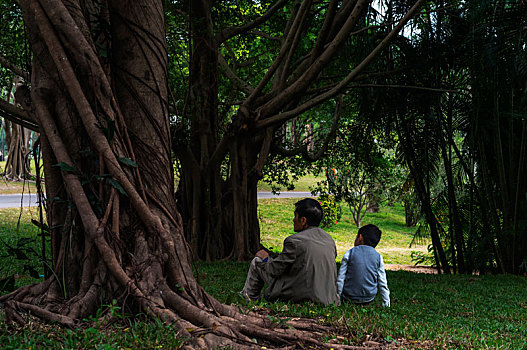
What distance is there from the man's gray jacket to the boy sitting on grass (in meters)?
0.49

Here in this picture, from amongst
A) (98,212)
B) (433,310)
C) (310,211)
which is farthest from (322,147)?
(98,212)

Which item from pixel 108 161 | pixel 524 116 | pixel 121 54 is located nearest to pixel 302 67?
pixel 524 116

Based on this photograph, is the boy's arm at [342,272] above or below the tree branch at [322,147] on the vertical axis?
below

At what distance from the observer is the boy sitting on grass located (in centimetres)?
509

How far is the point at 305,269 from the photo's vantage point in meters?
4.46

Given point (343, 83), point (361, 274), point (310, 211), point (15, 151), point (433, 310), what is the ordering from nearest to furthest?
point (310, 211) < point (361, 274) < point (433, 310) < point (343, 83) < point (15, 151)

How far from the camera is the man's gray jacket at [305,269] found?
442 cm

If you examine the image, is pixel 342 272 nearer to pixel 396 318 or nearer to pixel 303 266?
pixel 396 318

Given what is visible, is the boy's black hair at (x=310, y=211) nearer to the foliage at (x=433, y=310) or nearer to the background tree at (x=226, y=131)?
the foliage at (x=433, y=310)

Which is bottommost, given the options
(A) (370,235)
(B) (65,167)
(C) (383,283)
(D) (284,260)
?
(C) (383,283)

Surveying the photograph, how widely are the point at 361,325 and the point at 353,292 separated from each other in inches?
53.5

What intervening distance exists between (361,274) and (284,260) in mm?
1092

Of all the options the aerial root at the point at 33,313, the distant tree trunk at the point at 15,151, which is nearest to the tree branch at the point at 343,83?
the aerial root at the point at 33,313

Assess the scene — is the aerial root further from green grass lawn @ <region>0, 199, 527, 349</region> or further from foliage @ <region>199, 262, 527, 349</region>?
foliage @ <region>199, 262, 527, 349</region>
